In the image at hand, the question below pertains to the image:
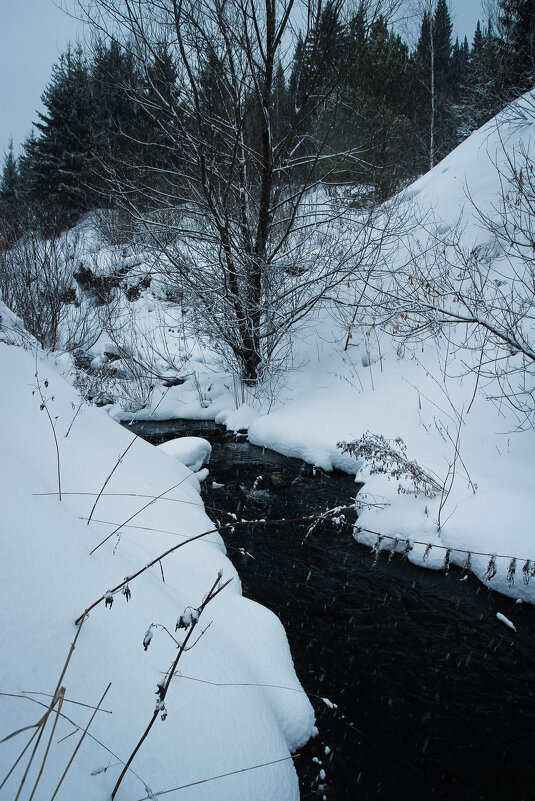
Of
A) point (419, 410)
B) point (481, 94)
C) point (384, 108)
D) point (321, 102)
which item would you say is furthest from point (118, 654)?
point (481, 94)

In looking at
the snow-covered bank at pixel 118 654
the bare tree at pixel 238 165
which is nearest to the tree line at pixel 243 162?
the bare tree at pixel 238 165

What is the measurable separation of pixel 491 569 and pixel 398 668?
3.99 ft

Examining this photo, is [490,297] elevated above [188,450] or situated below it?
above

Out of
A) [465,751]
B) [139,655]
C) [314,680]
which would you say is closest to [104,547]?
[139,655]

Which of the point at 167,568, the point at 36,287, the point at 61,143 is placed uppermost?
the point at 61,143

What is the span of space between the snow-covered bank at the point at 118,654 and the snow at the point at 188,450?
9.11ft

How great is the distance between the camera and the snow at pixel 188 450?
5262mm

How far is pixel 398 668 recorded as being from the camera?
2725 millimetres

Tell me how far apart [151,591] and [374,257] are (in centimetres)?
809

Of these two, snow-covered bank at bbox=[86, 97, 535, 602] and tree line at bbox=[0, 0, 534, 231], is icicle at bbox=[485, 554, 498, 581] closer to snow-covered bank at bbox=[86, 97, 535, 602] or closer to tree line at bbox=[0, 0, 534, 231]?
snow-covered bank at bbox=[86, 97, 535, 602]

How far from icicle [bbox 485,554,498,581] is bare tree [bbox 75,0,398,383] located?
5.81m

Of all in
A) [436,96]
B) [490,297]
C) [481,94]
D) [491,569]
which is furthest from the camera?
[436,96]

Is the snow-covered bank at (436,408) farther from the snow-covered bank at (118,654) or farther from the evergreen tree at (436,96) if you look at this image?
the evergreen tree at (436,96)

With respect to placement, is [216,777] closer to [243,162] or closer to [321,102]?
[243,162]
